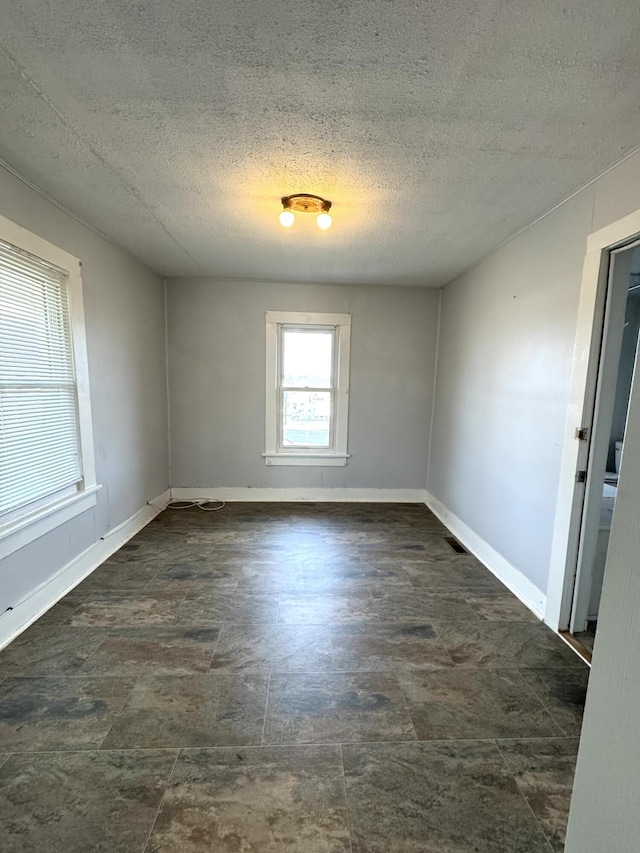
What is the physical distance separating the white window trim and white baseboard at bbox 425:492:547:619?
306 centimetres

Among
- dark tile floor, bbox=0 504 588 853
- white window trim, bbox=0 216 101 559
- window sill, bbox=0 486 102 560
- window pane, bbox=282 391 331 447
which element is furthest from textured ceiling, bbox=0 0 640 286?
dark tile floor, bbox=0 504 588 853

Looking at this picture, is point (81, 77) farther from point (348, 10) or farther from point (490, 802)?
point (490, 802)

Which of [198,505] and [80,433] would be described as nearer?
[80,433]

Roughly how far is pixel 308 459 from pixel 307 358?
1.17 meters

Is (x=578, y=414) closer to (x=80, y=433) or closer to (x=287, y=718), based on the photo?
(x=287, y=718)

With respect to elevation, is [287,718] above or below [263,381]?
below

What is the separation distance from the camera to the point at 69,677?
180cm

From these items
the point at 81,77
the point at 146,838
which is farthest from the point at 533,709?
the point at 81,77

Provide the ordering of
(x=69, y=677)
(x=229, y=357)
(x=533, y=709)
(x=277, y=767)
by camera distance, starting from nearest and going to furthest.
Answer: (x=277, y=767), (x=533, y=709), (x=69, y=677), (x=229, y=357)

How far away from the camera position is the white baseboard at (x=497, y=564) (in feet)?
7.95

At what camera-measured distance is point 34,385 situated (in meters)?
2.27

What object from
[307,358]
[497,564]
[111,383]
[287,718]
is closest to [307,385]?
[307,358]

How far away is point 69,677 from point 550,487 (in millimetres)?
2753

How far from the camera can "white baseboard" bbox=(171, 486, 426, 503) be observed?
175 inches
